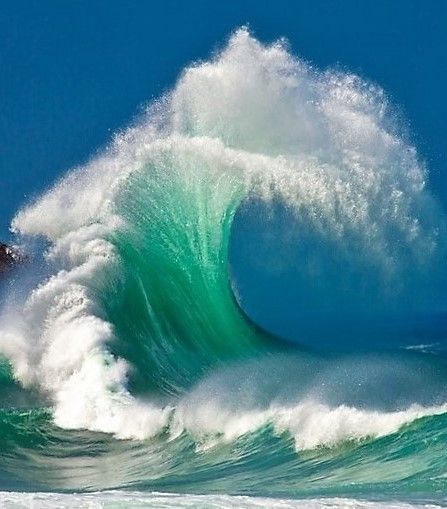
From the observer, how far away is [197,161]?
59.1 feet

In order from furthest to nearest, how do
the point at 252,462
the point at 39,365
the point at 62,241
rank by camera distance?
the point at 62,241 → the point at 39,365 → the point at 252,462

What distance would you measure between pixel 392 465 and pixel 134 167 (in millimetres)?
10589

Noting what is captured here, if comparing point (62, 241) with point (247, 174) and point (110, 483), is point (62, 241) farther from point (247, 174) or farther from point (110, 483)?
point (110, 483)

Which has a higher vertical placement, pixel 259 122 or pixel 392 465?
pixel 259 122

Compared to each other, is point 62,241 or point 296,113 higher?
point 296,113

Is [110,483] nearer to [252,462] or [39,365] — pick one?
[252,462]

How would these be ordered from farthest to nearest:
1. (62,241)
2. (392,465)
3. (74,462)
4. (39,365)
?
(62,241), (39,365), (74,462), (392,465)

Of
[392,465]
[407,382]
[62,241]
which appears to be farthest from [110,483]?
[62,241]

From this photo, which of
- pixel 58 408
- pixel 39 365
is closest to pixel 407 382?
pixel 58 408

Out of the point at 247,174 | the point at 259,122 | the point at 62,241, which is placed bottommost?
the point at 62,241

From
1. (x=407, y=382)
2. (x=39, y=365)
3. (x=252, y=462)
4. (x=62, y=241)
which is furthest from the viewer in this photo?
(x=62, y=241)

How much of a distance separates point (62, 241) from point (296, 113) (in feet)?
19.2

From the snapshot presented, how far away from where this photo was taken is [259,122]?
59.8 ft

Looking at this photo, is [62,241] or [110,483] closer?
[110,483]
